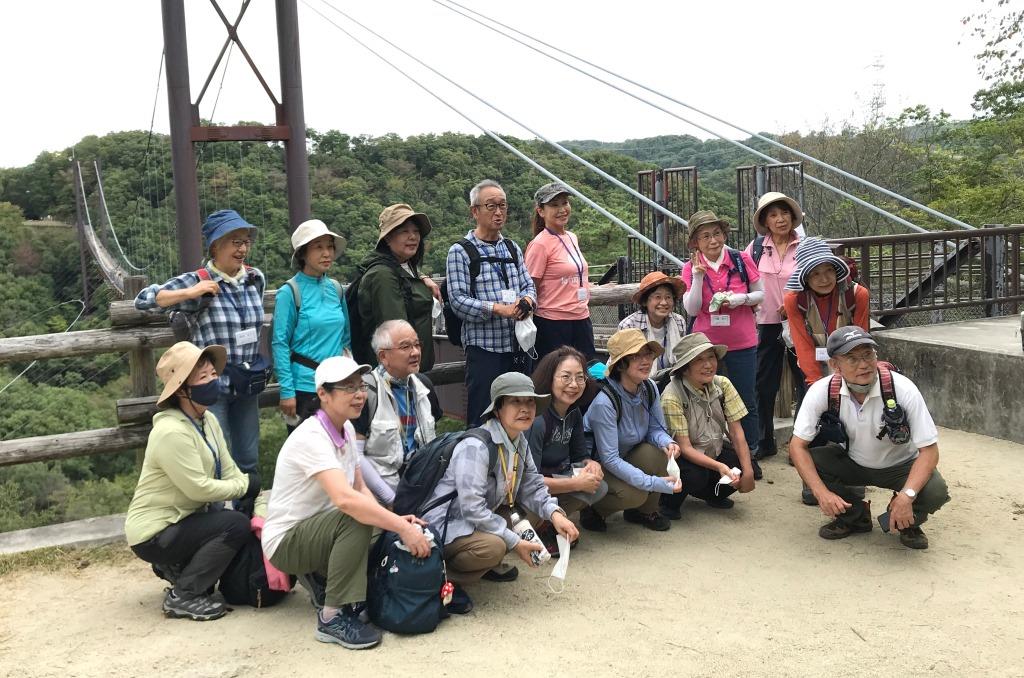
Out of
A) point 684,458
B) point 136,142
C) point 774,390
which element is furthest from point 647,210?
point 136,142

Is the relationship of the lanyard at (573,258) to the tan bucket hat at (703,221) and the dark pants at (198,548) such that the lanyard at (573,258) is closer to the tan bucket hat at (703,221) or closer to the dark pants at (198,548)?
the tan bucket hat at (703,221)

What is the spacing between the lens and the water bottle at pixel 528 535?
3.29 m

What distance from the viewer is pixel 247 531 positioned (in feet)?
10.9

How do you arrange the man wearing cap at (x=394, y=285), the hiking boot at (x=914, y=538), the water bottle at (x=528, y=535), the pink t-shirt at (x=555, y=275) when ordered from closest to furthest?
the water bottle at (x=528, y=535) < the hiking boot at (x=914, y=538) < the man wearing cap at (x=394, y=285) < the pink t-shirt at (x=555, y=275)

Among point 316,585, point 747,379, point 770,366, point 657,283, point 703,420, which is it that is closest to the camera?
point 316,585

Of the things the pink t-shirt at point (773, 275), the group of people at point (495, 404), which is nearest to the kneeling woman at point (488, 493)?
the group of people at point (495, 404)

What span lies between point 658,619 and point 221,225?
2.35 meters

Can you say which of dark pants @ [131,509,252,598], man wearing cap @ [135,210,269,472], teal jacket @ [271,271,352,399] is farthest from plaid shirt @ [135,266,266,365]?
dark pants @ [131,509,252,598]

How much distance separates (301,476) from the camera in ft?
10.1

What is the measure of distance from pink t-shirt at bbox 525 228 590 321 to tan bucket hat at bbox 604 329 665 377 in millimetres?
491

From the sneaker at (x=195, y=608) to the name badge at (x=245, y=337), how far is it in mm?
1064

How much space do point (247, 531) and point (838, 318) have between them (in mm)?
2958

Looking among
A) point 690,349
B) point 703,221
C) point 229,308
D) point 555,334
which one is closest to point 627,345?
point 690,349

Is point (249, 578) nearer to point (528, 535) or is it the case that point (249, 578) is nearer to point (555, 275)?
point (528, 535)
